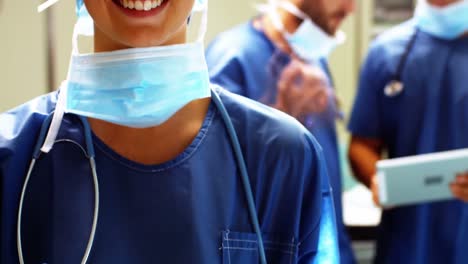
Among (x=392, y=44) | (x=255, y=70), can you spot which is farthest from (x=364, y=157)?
(x=255, y=70)

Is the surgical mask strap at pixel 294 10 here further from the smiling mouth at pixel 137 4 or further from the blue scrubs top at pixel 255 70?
the smiling mouth at pixel 137 4

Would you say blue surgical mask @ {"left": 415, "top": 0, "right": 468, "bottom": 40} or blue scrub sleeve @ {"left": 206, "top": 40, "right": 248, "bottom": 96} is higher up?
blue surgical mask @ {"left": 415, "top": 0, "right": 468, "bottom": 40}

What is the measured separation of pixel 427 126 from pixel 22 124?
1.11 metres

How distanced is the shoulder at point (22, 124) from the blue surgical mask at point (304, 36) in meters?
0.91

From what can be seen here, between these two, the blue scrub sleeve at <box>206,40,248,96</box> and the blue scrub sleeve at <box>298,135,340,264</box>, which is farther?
the blue scrub sleeve at <box>206,40,248,96</box>

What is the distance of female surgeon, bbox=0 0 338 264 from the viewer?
2.81ft

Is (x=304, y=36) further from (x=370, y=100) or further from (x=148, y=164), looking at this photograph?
(x=148, y=164)

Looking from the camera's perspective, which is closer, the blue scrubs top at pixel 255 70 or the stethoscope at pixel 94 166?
the stethoscope at pixel 94 166

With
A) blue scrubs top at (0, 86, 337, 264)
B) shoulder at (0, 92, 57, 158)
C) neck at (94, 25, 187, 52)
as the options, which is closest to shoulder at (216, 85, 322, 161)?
blue scrubs top at (0, 86, 337, 264)

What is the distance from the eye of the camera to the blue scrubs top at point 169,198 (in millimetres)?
865

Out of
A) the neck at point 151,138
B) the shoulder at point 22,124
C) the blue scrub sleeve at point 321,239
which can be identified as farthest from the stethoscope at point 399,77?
the shoulder at point 22,124

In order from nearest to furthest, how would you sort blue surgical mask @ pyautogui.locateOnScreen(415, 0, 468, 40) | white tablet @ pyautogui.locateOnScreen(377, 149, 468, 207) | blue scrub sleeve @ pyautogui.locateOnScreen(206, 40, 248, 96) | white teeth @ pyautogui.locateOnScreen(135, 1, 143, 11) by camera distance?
white teeth @ pyautogui.locateOnScreen(135, 1, 143, 11) → white tablet @ pyautogui.locateOnScreen(377, 149, 468, 207) → blue scrub sleeve @ pyautogui.locateOnScreen(206, 40, 248, 96) → blue surgical mask @ pyautogui.locateOnScreen(415, 0, 468, 40)

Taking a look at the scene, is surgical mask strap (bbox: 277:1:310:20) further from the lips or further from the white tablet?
the lips

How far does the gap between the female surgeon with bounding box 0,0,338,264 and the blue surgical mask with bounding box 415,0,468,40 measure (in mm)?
922
